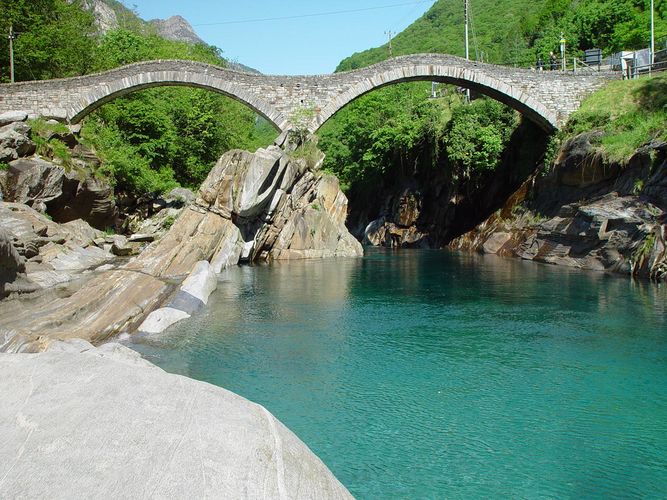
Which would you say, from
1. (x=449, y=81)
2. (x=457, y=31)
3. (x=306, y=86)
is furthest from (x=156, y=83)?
(x=457, y=31)

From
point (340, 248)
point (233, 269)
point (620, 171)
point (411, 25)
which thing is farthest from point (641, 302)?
point (411, 25)

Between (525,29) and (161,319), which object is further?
(525,29)

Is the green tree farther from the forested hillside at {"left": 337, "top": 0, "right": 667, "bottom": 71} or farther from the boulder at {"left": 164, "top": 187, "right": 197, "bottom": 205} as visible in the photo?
the forested hillside at {"left": 337, "top": 0, "right": 667, "bottom": 71}

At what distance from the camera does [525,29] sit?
2410 inches

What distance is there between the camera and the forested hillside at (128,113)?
30.2m

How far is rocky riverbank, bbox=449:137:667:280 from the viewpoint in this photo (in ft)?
63.9

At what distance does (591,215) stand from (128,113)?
23804mm

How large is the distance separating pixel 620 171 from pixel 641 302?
9.92 m

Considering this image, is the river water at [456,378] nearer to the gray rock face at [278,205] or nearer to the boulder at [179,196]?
the gray rock face at [278,205]

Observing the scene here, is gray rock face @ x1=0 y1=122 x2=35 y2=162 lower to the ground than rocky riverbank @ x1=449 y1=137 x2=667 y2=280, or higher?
higher

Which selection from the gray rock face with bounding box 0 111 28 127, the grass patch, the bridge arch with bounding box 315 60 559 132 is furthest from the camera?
the bridge arch with bounding box 315 60 559 132

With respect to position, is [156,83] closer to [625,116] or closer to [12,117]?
[12,117]

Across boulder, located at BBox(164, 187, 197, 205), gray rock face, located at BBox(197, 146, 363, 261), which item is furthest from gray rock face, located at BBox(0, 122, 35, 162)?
boulder, located at BBox(164, 187, 197, 205)

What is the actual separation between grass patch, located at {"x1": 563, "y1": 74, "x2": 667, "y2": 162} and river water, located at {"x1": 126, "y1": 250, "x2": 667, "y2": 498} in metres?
8.24
